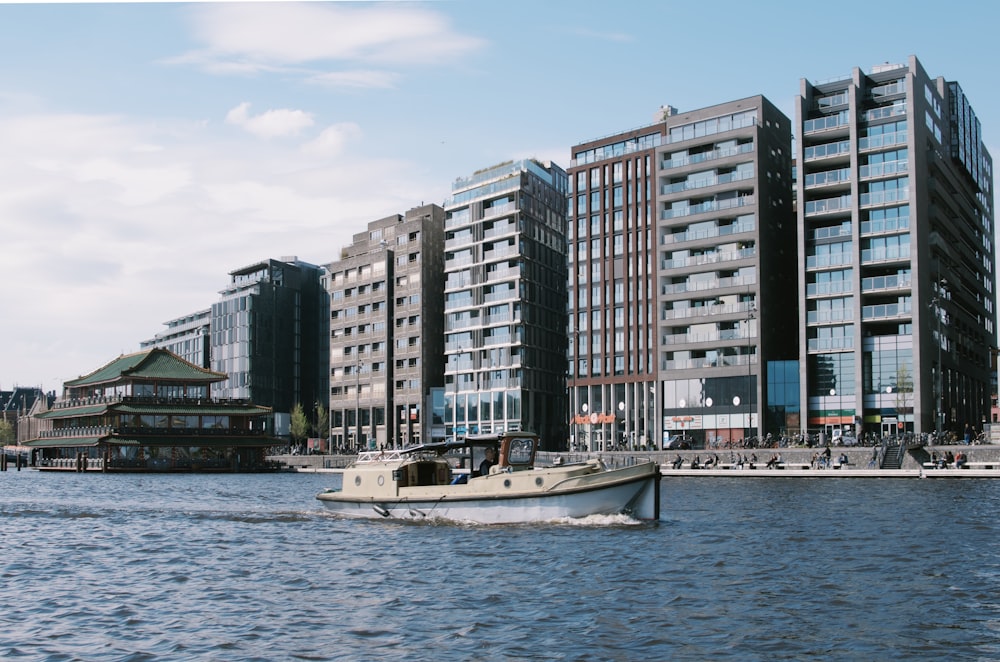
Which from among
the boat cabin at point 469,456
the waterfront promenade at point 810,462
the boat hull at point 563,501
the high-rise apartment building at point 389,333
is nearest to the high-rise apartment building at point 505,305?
the high-rise apartment building at point 389,333

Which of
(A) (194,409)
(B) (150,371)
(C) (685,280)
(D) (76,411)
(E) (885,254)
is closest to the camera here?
(E) (885,254)

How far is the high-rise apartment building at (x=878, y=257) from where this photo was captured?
117500 mm

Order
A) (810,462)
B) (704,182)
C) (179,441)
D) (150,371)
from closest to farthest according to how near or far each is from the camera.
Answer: (810,462) → (704,182) → (179,441) → (150,371)

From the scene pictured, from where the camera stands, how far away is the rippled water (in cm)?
2302

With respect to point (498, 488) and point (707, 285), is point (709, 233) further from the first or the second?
point (498, 488)

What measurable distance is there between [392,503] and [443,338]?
12837cm

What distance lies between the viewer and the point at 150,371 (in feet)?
477

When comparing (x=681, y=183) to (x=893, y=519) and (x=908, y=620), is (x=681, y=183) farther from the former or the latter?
(x=908, y=620)

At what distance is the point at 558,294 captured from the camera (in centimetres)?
16788

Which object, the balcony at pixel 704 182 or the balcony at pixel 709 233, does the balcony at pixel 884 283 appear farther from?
the balcony at pixel 704 182

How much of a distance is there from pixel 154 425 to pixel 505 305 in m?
51.9

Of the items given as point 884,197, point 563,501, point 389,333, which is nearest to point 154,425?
point 389,333

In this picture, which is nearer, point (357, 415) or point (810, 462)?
point (810, 462)

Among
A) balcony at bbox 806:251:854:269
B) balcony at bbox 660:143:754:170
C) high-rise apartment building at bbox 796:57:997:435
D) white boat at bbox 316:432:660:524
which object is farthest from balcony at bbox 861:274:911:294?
white boat at bbox 316:432:660:524
